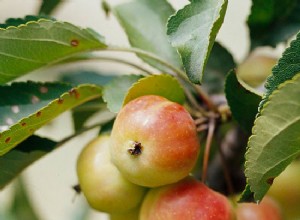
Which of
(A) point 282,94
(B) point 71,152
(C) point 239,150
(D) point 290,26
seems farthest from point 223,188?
(B) point 71,152

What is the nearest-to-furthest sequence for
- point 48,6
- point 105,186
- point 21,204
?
point 105,186
point 48,6
point 21,204

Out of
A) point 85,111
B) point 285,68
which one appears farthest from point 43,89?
point 285,68

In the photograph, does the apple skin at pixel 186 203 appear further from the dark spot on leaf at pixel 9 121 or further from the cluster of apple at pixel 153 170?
the dark spot on leaf at pixel 9 121

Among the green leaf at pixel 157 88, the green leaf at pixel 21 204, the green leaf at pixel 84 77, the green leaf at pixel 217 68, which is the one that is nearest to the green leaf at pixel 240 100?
the green leaf at pixel 157 88

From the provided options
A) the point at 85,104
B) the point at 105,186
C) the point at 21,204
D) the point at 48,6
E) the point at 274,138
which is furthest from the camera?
the point at 21,204

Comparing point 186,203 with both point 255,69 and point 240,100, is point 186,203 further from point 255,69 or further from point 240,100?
point 255,69

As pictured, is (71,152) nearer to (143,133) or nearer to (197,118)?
(197,118)
